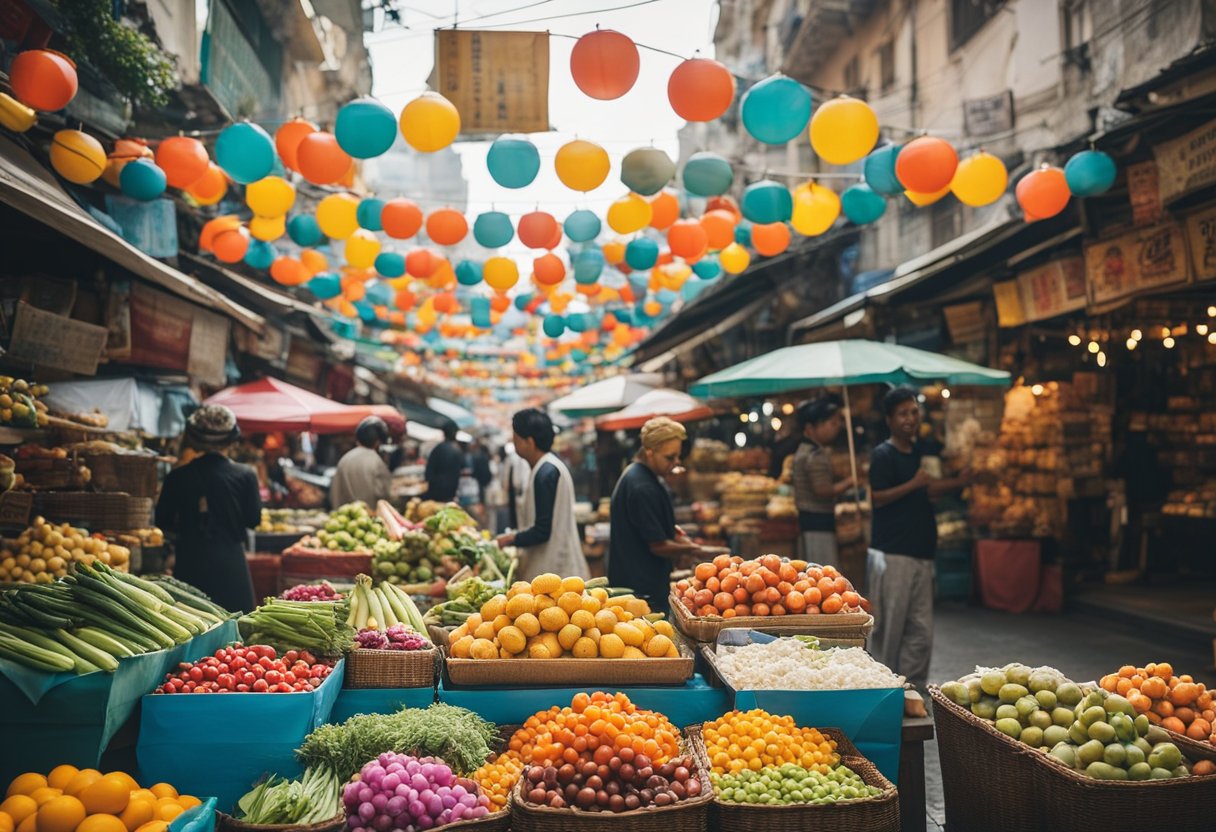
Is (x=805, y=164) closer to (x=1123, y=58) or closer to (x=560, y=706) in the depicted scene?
(x=1123, y=58)

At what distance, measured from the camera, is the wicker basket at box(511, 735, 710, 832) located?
9.68ft

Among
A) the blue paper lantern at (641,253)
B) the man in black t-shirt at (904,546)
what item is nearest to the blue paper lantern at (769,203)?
the man in black t-shirt at (904,546)

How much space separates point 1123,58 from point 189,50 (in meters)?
10.8

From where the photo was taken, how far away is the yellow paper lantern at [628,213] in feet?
28.3

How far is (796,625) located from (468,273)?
344 inches

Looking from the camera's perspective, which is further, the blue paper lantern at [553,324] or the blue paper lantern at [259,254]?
the blue paper lantern at [553,324]

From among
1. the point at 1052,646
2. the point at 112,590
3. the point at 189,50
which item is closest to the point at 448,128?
the point at 112,590

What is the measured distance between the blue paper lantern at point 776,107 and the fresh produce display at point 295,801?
17.8 ft

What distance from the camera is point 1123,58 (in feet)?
30.8

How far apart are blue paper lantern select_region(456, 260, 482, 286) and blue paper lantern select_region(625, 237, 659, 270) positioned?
2.19m

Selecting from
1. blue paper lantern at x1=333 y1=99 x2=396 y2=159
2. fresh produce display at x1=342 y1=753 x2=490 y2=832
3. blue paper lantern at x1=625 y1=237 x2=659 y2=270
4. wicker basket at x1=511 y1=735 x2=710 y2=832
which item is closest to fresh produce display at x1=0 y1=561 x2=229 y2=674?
fresh produce display at x1=342 y1=753 x2=490 y2=832

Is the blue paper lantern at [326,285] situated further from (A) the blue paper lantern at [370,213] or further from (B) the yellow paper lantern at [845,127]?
(B) the yellow paper lantern at [845,127]

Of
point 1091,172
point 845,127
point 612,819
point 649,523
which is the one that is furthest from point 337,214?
point 612,819

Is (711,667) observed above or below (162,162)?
below
